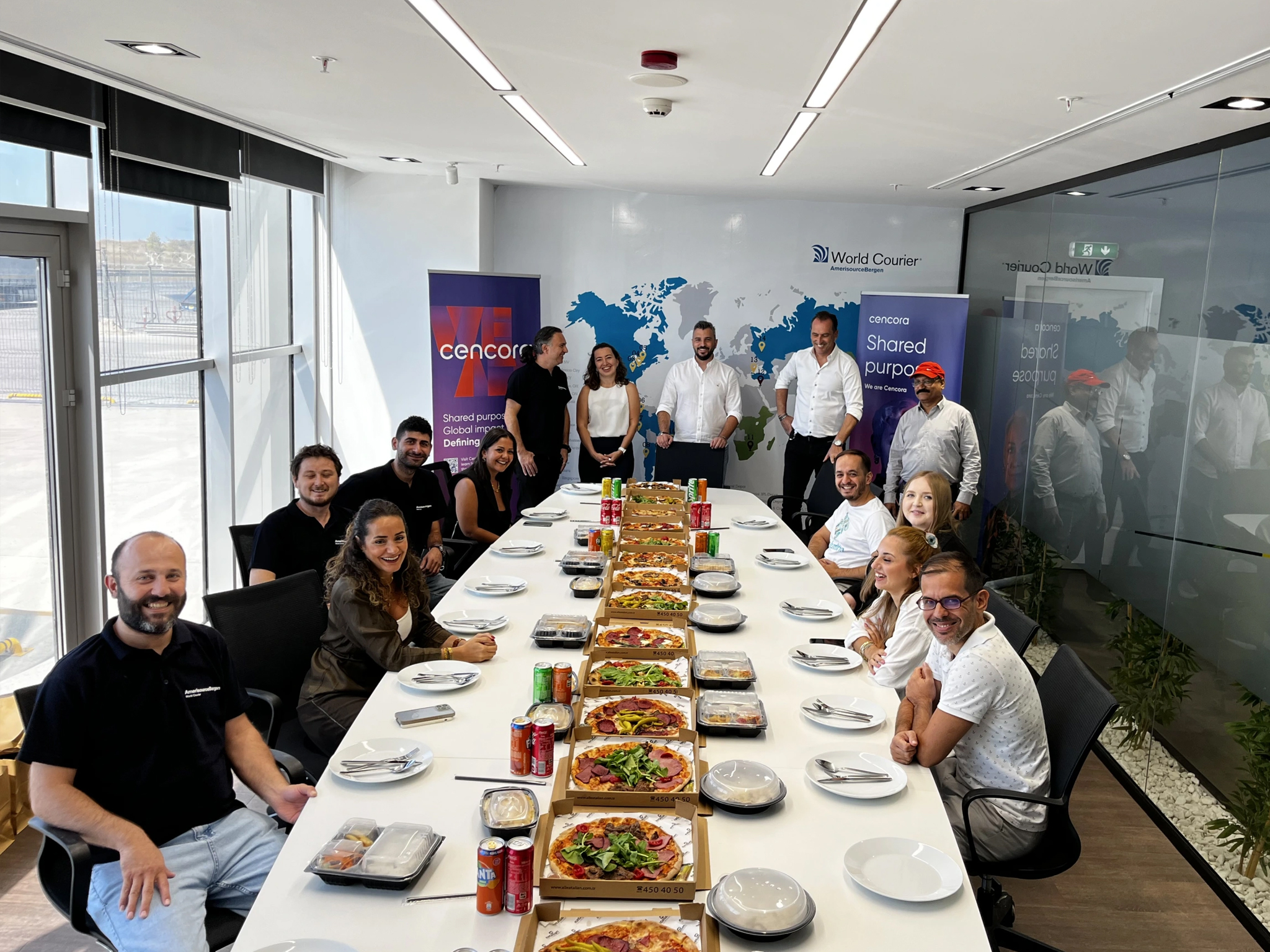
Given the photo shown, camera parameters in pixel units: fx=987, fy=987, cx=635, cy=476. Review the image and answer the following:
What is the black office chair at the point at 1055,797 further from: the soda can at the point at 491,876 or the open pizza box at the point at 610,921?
the soda can at the point at 491,876

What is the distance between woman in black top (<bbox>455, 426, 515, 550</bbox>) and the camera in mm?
5656

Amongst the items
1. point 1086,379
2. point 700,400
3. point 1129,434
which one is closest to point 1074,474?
point 1086,379

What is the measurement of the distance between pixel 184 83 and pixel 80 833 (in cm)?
333

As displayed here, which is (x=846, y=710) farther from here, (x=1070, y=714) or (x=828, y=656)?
(x=1070, y=714)

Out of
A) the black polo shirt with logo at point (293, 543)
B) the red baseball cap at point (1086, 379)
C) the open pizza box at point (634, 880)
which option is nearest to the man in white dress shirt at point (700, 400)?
the red baseball cap at point (1086, 379)

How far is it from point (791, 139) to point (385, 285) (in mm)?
4237

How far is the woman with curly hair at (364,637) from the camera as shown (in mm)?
3363

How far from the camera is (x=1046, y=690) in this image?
3299 millimetres

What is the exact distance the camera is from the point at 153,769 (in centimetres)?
261

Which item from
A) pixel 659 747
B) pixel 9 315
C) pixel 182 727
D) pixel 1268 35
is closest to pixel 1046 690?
pixel 659 747

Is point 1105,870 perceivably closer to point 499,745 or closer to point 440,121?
point 499,745

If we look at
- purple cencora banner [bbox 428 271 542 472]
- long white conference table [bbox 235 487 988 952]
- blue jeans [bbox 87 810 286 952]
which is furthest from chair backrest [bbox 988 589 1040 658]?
purple cencora banner [bbox 428 271 542 472]

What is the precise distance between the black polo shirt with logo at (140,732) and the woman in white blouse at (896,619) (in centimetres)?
211

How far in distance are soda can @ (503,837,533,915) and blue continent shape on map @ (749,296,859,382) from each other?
708 centimetres
